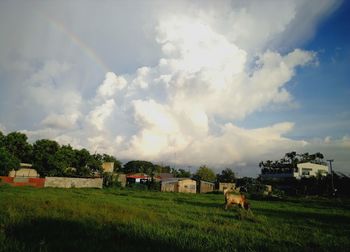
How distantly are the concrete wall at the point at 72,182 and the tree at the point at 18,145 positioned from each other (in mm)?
14017

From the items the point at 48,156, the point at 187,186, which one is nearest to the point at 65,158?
the point at 48,156

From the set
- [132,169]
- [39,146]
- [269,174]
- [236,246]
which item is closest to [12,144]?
[39,146]

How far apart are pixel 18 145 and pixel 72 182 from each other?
1705 cm

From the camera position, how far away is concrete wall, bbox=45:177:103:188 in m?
52.8

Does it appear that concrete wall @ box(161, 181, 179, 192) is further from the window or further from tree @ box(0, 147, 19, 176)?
the window

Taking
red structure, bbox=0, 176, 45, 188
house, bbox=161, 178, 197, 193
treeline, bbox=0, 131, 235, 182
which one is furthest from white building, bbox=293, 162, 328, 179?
red structure, bbox=0, 176, 45, 188

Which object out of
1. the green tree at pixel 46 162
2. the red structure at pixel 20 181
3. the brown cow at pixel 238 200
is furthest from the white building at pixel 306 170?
the brown cow at pixel 238 200

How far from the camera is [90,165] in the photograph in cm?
7306

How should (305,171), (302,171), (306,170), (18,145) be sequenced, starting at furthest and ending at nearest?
(306,170) < (305,171) < (302,171) < (18,145)

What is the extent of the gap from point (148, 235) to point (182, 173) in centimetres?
11375

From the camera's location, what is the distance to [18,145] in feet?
208

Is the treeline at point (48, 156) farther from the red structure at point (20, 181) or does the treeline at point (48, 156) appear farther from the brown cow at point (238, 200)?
the brown cow at point (238, 200)

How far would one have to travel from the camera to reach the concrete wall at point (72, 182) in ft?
173

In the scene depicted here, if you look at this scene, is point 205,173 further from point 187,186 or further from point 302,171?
point 187,186
